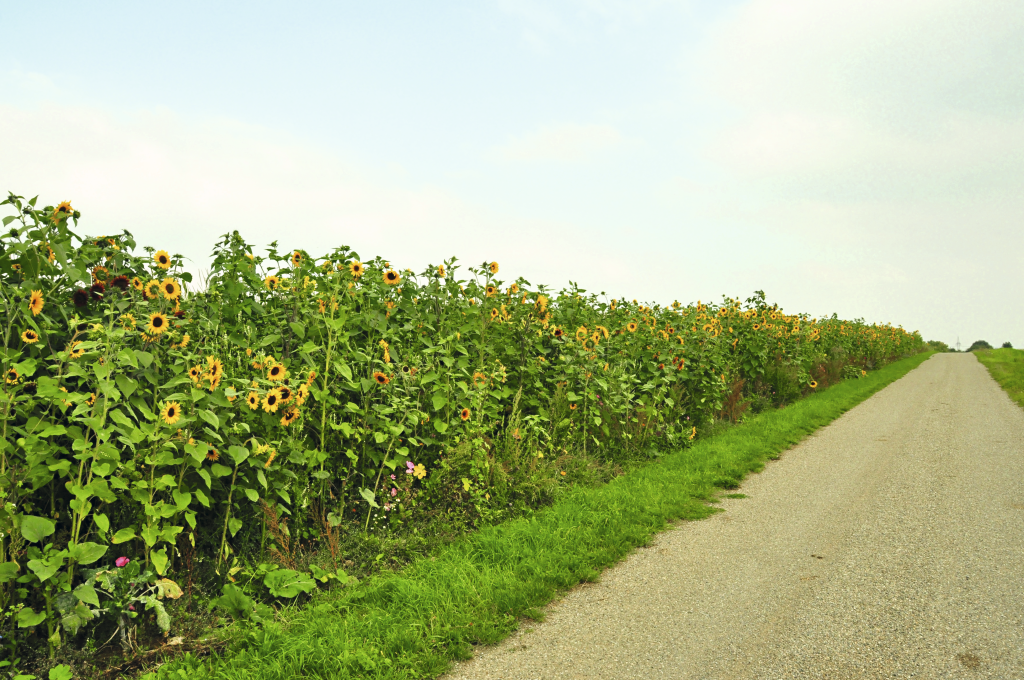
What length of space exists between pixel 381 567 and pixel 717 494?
3508mm

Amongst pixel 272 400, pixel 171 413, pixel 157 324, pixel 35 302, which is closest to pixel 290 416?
Answer: pixel 272 400

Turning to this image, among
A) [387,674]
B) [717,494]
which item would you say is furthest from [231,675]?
[717,494]

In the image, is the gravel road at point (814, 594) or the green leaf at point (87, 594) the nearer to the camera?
the green leaf at point (87, 594)

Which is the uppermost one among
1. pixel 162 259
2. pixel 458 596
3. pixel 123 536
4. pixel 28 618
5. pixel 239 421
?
pixel 162 259

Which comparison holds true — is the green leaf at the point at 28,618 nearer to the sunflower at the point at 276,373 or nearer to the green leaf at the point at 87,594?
the green leaf at the point at 87,594

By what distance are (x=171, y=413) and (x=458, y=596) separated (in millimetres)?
1843

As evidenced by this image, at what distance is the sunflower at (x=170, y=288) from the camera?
144 inches

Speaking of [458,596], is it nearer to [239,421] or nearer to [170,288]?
[239,421]

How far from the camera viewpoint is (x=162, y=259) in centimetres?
404

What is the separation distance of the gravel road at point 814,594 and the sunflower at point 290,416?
1641mm

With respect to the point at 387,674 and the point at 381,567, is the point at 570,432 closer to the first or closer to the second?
the point at 381,567

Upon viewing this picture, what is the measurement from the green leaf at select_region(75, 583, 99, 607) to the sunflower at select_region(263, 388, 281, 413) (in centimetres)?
113

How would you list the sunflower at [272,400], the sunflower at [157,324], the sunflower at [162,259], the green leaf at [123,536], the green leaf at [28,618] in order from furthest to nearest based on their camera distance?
the sunflower at [162,259]
the sunflower at [272,400]
the sunflower at [157,324]
the green leaf at [123,536]
the green leaf at [28,618]

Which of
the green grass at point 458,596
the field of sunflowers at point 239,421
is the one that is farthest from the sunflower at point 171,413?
the green grass at point 458,596
